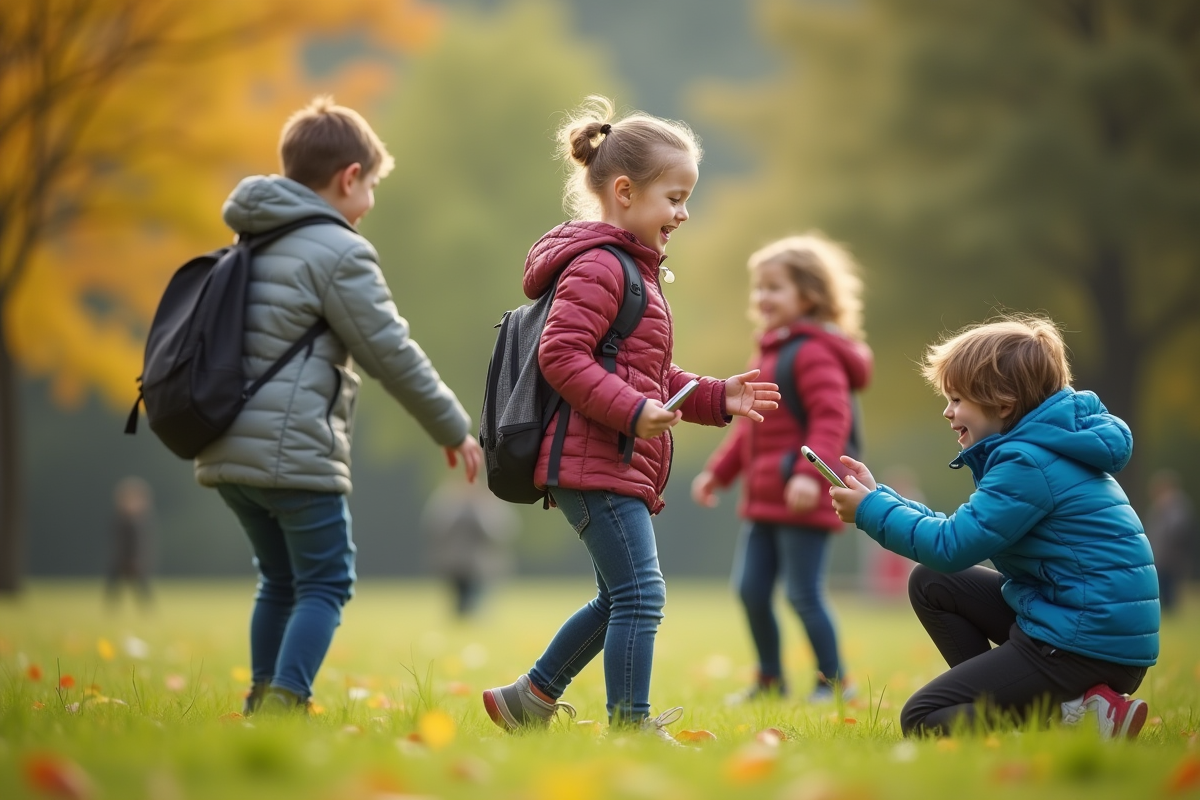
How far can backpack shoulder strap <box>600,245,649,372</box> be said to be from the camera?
3.43 meters

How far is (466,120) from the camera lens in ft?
79.5

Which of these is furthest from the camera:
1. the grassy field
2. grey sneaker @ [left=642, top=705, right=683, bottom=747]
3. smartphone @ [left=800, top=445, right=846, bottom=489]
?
smartphone @ [left=800, top=445, right=846, bottom=489]

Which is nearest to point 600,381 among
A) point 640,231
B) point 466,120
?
point 640,231

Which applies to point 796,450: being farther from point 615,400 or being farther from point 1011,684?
point 615,400

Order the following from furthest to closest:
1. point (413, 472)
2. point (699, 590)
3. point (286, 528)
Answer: point (413, 472) < point (699, 590) < point (286, 528)

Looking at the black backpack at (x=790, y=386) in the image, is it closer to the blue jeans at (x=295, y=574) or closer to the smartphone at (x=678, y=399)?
the smartphone at (x=678, y=399)

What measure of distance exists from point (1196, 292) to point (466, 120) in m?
14.3

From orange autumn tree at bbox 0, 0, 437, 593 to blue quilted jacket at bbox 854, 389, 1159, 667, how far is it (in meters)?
11.1

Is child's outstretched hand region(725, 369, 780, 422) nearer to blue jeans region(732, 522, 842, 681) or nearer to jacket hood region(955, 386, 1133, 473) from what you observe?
jacket hood region(955, 386, 1133, 473)

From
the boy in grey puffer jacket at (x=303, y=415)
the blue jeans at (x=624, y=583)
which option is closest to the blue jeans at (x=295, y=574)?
the boy in grey puffer jacket at (x=303, y=415)

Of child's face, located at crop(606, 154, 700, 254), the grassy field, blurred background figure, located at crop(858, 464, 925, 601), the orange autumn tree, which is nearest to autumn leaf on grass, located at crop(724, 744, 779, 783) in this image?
the grassy field

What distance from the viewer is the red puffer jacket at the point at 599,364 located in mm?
3271

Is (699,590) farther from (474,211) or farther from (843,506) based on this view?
(843,506)

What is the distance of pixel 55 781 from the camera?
2084 mm
